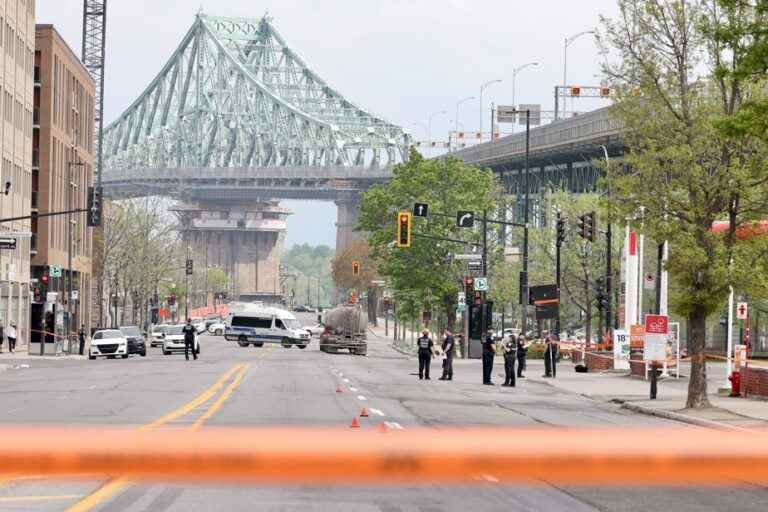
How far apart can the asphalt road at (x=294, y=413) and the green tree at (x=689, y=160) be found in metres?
4.21

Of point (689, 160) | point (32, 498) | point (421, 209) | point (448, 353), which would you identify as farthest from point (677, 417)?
point (421, 209)

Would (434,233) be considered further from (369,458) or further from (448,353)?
(369,458)

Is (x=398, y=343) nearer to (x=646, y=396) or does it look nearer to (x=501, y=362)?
(x=501, y=362)

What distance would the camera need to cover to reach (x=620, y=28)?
3922 centimetres

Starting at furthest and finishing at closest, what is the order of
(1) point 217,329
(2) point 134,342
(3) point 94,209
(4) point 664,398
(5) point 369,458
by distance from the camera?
(1) point 217,329
(2) point 134,342
(3) point 94,209
(4) point 664,398
(5) point 369,458

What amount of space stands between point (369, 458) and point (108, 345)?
7613 cm

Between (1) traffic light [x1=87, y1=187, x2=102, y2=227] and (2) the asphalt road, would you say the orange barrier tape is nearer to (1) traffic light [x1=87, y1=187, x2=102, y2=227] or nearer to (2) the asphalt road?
(2) the asphalt road

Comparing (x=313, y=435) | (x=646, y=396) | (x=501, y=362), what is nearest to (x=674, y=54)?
(x=646, y=396)

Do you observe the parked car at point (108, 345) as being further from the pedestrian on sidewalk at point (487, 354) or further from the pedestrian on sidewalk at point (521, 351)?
the pedestrian on sidewalk at point (487, 354)

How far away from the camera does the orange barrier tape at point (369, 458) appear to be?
8.89 ft

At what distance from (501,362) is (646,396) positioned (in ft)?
123

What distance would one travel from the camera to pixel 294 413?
30.6m

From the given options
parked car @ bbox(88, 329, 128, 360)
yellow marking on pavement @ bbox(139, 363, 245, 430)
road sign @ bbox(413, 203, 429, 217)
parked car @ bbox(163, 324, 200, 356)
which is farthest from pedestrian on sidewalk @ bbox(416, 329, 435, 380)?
parked car @ bbox(163, 324, 200, 356)

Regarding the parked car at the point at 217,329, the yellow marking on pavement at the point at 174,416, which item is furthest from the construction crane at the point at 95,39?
the yellow marking on pavement at the point at 174,416
